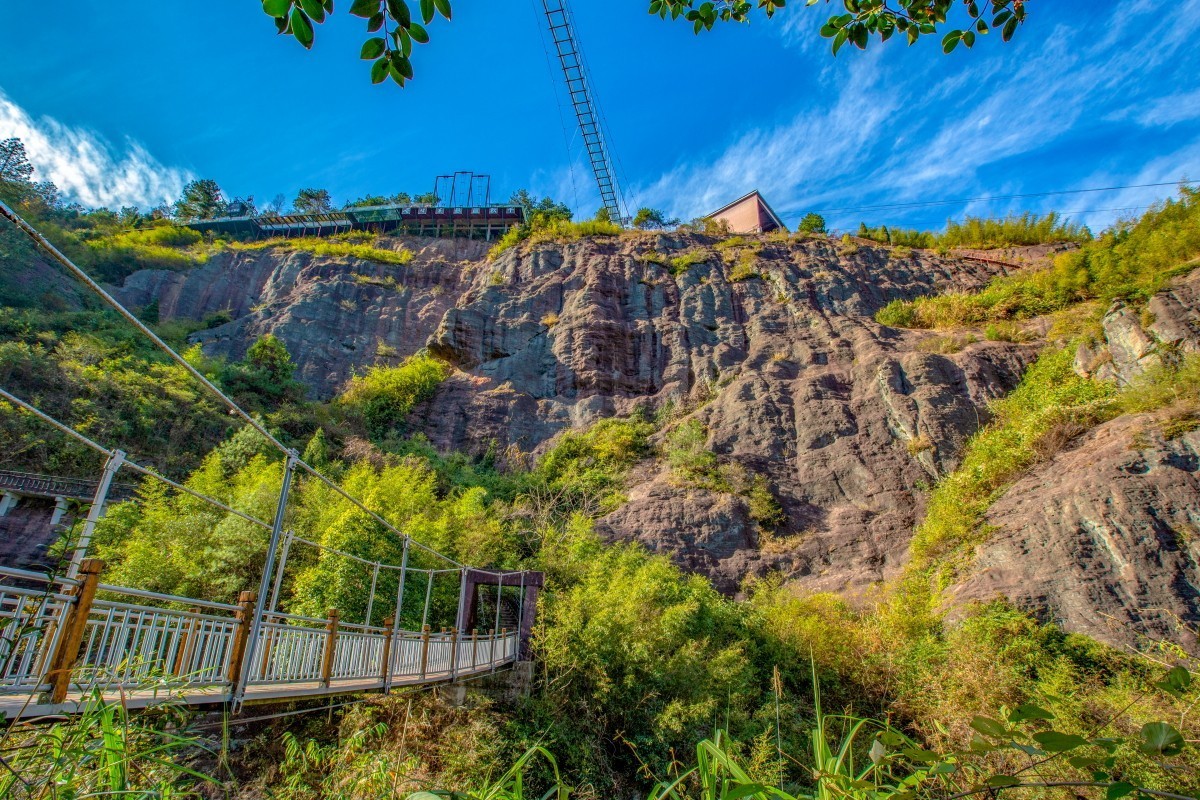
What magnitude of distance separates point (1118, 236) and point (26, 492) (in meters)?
32.9

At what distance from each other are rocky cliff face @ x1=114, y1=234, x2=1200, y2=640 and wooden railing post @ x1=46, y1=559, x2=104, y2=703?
41.4 ft

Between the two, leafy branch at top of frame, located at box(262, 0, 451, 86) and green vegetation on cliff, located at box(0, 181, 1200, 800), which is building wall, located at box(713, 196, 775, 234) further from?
leafy branch at top of frame, located at box(262, 0, 451, 86)

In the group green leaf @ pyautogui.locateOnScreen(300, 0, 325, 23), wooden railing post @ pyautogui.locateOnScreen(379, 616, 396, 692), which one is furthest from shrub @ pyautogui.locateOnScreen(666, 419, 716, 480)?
green leaf @ pyautogui.locateOnScreen(300, 0, 325, 23)

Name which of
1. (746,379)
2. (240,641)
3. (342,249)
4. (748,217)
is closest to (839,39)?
(240,641)

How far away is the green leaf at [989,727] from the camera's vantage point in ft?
3.33

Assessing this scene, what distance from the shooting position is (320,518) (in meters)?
13.1

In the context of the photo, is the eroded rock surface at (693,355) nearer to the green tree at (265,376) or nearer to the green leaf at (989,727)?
the green tree at (265,376)

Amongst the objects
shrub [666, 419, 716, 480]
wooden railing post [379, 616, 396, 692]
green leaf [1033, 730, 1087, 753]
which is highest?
shrub [666, 419, 716, 480]

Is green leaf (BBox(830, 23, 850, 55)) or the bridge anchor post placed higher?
green leaf (BBox(830, 23, 850, 55))

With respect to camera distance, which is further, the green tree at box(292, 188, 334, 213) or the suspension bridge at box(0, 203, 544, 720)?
the green tree at box(292, 188, 334, 213)

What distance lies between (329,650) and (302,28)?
5179mm

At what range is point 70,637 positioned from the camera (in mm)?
3219

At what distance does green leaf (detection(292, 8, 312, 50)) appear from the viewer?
180cm

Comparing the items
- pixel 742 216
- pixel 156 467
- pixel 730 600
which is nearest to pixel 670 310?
pixel 742 216
